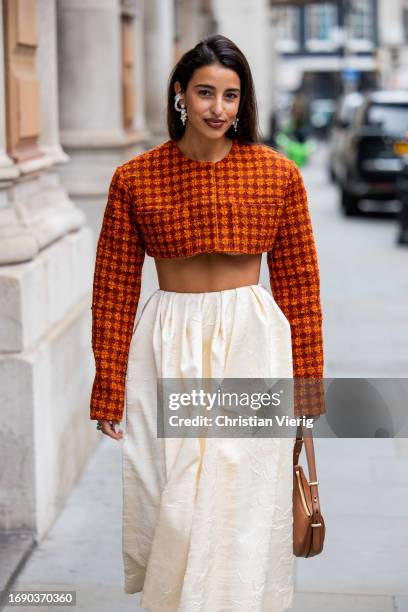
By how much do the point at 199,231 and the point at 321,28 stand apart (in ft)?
274

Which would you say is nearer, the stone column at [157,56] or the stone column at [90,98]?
the stone column at [90,98]

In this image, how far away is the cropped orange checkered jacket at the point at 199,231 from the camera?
3.57 m

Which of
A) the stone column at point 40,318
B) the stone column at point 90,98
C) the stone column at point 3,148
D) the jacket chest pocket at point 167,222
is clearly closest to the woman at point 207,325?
the jacket chest pocket at point 167,222

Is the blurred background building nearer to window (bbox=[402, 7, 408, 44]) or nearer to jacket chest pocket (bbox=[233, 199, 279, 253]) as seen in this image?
jacket chest pocket (bbox=[233, 199, 279, 253])

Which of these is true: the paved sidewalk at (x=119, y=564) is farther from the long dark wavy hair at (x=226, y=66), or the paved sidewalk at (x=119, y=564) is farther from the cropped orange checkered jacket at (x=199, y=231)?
the long dark wavy hair at (x=226, y=66)

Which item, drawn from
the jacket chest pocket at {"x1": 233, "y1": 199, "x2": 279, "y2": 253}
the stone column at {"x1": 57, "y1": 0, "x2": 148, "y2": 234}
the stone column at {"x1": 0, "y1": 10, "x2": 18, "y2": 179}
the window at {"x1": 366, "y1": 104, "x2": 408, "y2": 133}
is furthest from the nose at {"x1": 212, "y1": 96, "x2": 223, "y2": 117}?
the window at {"x1": 366, "y1": 104, "x2": 408, "y2": 133}

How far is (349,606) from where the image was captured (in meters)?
4.74

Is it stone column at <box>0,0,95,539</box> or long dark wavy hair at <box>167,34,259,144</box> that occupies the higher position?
long dark wavy hair at <box>167,34,259,144</box>

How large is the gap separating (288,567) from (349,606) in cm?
109

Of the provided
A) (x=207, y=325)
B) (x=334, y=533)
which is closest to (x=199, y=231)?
(x=207, y=325)

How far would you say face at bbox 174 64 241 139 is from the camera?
137 inches

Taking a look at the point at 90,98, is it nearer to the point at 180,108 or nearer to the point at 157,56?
the point at 157,56

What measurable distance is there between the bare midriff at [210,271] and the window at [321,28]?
82.6 m

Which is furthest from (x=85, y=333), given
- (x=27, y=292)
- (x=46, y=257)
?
(x=27, y=292)
